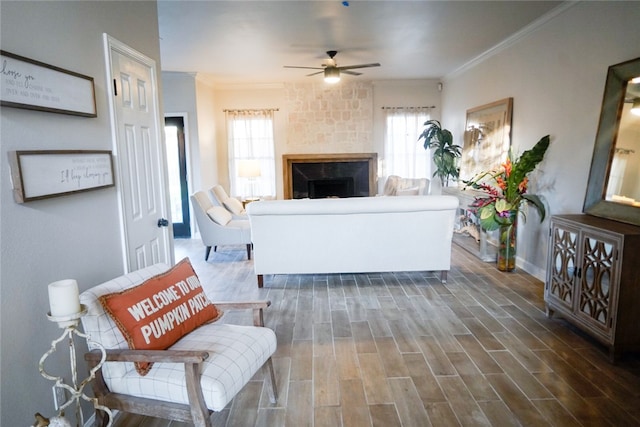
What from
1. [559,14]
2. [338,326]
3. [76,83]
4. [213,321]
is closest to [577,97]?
[559,14]

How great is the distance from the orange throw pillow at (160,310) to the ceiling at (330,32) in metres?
2.58

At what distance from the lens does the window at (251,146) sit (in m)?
7.21

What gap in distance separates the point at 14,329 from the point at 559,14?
473 cm

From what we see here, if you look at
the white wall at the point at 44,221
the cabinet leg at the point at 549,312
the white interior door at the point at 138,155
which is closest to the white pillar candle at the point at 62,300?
the white wall at the point at 44,221

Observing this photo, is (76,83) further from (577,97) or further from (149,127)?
(577,97)

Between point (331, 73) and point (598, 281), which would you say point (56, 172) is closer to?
point (598, 281)

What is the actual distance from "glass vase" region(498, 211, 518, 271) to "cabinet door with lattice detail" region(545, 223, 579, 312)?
1.20m

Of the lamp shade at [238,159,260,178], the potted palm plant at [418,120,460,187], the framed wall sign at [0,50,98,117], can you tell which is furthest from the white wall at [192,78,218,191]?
the framed wall sign at [0,50,98,117]

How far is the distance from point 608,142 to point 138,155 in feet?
11.4

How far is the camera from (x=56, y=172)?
1.66 metres

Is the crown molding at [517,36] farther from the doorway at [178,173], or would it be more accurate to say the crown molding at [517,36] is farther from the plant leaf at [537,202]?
the doorway at [178,173]

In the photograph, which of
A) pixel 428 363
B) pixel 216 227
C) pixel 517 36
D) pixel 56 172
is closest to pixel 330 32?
pixel 517 36

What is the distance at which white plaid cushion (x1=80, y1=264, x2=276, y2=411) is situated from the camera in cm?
159

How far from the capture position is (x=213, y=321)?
2059 mm
